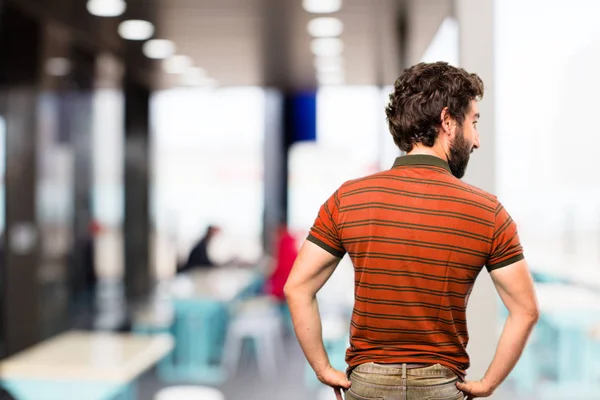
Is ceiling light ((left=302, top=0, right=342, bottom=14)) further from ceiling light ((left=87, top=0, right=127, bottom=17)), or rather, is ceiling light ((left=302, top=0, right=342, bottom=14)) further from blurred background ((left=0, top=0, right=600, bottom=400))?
ceiling light ((left=87, top=0, right=127, bottom=17))

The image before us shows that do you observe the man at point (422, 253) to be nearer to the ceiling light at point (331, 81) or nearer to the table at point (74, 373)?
the table at point (74, 373)

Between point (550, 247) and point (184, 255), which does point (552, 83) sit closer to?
point (550, 247)

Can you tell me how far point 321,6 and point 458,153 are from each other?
2.40m

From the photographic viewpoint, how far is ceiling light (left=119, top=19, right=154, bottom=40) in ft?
13.4

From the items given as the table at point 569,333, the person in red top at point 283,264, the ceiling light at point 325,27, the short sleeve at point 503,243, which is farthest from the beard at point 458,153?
the person in red top at point 283,264

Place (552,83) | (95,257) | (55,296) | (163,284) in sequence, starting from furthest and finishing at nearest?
(163,284), (95,257), (55,296), (552,83)

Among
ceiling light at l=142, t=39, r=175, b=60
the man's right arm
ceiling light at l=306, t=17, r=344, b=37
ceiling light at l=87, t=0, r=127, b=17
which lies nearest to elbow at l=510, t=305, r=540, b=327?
the man's right arm

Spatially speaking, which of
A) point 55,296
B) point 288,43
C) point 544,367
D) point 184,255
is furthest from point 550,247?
point 184,255

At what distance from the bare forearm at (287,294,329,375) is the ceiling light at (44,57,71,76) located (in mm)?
4076

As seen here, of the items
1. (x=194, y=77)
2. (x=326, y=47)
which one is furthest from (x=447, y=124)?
(x=194, y=77)

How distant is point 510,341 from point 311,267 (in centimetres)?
46

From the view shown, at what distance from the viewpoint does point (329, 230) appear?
146 cm

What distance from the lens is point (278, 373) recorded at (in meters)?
4.98

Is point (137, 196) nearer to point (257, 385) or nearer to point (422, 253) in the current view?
point (257, 385)
